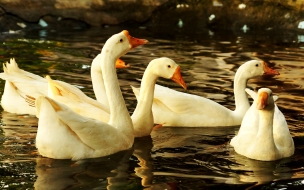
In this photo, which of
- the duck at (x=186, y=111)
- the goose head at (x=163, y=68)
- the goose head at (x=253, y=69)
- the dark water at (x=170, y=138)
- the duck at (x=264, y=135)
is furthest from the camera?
the goose head at (x=253, y=69)

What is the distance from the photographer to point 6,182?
666cm

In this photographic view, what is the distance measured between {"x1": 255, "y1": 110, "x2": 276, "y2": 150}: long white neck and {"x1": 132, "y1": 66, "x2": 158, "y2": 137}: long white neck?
155cm

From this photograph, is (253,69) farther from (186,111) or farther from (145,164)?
(145,164)

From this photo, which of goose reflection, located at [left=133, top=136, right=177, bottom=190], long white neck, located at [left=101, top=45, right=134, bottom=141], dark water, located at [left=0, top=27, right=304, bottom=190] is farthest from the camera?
long white neck, located at [left=101, top=45, right=134, bottom=141]

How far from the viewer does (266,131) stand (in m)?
7.54

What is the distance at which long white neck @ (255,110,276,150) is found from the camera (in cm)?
751

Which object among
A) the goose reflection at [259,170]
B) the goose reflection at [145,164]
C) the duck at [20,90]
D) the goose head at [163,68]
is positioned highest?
the goose head at [163,68]

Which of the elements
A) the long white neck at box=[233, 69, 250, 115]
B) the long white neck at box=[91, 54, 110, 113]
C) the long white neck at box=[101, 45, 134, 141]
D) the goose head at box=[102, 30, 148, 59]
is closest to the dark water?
the long white neck at box=[101, 45, 134, 141]

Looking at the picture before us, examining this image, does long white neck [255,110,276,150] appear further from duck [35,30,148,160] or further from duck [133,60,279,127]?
duck [133,60,279,127]

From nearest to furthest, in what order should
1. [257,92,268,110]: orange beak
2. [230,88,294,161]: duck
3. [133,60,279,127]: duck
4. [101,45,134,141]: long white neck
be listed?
1. [257,92,268,110]: orange beak
2. [230,88,294,161]: duck
3. [101,45,134,141]: long white neck
4. [133,60,279,127]: duck

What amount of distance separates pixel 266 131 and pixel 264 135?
0.17ft

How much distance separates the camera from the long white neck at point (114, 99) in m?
8.04

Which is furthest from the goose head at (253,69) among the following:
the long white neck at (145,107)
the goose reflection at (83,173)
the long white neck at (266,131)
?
the goose reflection at (83,173)

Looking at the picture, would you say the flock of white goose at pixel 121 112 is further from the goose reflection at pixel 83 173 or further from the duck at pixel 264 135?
the goose reflection at pixel 83 173
